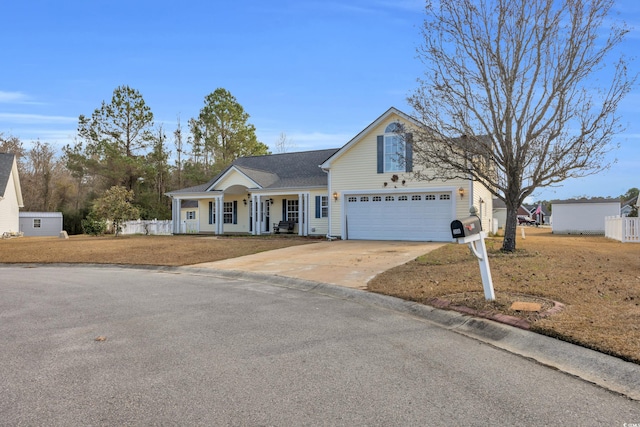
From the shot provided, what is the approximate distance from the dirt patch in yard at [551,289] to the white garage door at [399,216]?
6.74m

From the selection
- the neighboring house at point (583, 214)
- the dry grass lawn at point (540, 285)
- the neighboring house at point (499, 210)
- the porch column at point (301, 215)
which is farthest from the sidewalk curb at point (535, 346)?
the neighboring house at point (499, 210)

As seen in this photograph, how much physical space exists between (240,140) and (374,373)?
41.0 metres

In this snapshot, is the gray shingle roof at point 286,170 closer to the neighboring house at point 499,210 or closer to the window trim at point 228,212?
the window trim at point 228,212

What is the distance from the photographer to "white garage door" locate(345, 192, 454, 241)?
18.8 metres

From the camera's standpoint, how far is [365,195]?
20297 millimetres

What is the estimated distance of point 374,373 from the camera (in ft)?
12.9

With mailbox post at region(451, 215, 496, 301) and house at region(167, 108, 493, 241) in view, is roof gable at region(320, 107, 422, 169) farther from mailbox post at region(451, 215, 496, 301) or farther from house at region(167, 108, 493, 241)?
mailbox post at region(451, 215, 496, 301)

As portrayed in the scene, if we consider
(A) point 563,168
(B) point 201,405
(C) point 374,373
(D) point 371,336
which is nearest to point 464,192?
(A) point 563,168

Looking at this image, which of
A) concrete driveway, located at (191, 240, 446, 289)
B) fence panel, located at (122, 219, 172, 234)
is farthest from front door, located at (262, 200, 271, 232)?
fence panel, located at (122, 219, 172, 234)

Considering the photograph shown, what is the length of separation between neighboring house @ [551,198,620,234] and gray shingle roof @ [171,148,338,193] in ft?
56.1

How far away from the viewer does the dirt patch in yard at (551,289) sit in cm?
473

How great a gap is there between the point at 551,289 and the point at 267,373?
5379 mm

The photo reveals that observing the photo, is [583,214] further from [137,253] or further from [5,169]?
[5,169]

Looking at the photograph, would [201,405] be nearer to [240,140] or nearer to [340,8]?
[340,8]
